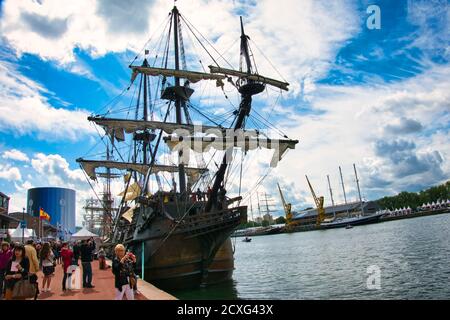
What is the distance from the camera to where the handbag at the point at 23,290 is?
9.08 m

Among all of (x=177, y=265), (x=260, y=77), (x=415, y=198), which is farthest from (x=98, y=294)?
(x=415, y=198)

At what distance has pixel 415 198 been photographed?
146 m

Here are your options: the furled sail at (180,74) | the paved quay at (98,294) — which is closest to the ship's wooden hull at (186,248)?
the paved quay at (98,294)

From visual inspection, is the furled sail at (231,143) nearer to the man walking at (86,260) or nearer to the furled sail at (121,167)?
the furled sail at (121,167)

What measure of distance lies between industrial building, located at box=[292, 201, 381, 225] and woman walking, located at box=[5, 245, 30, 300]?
137 metres

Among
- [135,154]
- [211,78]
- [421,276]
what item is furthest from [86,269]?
[135,154]

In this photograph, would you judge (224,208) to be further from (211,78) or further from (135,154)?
(135,154)

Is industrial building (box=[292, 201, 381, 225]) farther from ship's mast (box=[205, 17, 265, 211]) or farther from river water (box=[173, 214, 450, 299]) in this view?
ship's mast (box=[205, 17, 265, 211])

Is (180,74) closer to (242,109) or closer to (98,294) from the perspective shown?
(242,109)

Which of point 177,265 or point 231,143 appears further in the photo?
point 231,143

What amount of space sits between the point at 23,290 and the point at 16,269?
0.62 meters

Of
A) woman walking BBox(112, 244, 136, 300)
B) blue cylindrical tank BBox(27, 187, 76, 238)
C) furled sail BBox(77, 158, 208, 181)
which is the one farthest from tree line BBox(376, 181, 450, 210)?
woman walking BBox(112, 244, 136, 300)

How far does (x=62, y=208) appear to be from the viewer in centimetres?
19462
